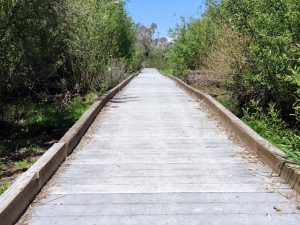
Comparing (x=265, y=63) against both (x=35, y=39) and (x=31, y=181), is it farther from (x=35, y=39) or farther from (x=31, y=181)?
(x=31, y=181)

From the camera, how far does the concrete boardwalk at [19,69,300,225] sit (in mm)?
4441

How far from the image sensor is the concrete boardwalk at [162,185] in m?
4.44

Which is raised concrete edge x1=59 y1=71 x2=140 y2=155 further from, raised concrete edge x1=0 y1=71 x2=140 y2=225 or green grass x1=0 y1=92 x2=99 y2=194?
green grass x1=0 y1=92 x2=99 y2=194

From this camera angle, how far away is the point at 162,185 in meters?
5.40

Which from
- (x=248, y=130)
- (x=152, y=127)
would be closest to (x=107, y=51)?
(x=152, y=127)

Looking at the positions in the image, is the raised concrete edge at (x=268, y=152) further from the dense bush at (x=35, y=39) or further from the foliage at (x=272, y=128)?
the dense bush at (x=35, y=39)

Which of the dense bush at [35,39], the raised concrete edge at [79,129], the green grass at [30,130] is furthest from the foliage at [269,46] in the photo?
the green grass at [30,130]

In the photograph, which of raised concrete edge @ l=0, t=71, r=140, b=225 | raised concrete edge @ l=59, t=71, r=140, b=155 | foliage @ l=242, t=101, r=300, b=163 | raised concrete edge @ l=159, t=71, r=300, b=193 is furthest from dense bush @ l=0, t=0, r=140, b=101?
foliage @ l=242, t=101, r=300, b=163

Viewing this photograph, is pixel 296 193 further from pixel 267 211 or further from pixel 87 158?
pixel 87 158

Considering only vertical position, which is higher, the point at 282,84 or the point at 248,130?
the point at 282,84

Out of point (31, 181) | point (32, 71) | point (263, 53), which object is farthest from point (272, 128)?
point (32, 71)

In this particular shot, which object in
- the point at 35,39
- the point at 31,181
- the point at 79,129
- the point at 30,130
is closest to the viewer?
the point at 31,181

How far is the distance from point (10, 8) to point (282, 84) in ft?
19.3

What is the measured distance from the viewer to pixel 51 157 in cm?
597
